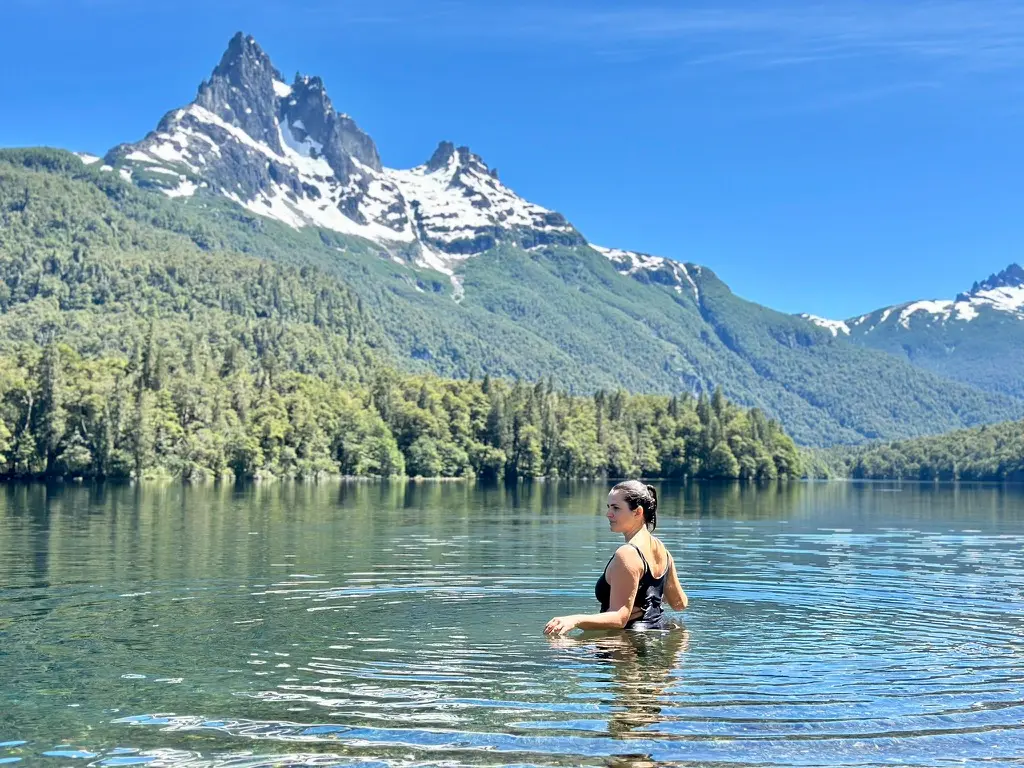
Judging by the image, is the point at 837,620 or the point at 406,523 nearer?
the point at 837,620

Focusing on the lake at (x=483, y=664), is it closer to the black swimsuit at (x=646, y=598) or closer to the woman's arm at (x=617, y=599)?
the black swimsuit at (x=646, y=598)

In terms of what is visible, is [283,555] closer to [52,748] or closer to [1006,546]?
[52,748]

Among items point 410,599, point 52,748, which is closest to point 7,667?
point 52,748

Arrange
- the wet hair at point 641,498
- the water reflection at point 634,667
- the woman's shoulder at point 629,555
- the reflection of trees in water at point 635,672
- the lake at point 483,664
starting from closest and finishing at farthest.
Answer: the lake at point 483,664
the reflection of trees in water at point 635,672
the water reflection at point 634,667
the wet hair at point 641,498
the woman's shoulder at point 629,555

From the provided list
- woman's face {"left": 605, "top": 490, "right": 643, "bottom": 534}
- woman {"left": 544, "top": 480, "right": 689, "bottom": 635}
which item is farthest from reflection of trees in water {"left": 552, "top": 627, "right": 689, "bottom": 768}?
woman's face {"left": 605, "top": 490, "right": 643, "bottom": 534}

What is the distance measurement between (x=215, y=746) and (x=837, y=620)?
64.3ft

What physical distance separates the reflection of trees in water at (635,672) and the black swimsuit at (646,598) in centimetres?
26

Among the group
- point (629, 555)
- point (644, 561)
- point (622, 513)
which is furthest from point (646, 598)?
point (622, 513)

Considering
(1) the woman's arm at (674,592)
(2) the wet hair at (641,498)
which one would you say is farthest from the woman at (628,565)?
(1) the woman's arm at (674,592)

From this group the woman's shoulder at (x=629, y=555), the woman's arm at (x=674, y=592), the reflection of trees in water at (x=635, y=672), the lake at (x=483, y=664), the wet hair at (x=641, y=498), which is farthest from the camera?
the woman's arm at (x=674, y=592)

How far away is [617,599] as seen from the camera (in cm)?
2250

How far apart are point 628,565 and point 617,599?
2.83 ft

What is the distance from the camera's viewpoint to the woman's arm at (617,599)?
2205 centimetres

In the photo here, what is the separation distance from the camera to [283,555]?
52.7m
